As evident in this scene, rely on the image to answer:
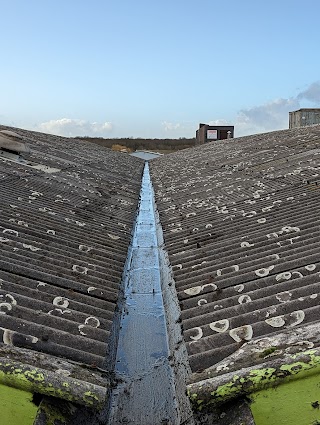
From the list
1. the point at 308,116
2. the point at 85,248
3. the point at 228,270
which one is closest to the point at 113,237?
the point at 85,248

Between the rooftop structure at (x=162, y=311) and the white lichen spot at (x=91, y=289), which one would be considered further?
the white lichen spot at (x=91, y=289)

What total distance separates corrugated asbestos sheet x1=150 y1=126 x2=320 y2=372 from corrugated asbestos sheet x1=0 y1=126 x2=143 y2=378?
2.40 ft

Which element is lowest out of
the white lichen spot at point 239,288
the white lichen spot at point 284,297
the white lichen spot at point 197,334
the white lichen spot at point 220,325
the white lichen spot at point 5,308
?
the white lichen spot at point 197,334

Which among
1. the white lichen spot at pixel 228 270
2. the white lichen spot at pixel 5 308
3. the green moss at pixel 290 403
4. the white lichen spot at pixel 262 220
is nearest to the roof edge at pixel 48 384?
the green moss at pixel 290 403

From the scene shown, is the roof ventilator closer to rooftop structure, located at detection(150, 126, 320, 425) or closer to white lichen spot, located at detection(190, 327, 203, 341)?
rooftop structure, located at detection(150, 126, 320, 425)

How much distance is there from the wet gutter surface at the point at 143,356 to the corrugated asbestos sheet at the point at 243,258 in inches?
16.2

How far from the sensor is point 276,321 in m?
3.13

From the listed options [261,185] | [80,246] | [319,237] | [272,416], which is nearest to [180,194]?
[261,185]

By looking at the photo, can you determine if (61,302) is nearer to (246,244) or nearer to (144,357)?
(144,357)

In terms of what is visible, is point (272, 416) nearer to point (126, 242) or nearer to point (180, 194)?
point (126, 242)

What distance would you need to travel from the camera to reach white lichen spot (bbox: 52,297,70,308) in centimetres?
360

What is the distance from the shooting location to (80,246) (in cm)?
528

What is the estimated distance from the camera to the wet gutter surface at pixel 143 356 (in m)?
3.19

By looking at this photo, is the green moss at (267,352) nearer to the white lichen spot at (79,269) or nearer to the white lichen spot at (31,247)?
the white lichen spot at (79,269)
